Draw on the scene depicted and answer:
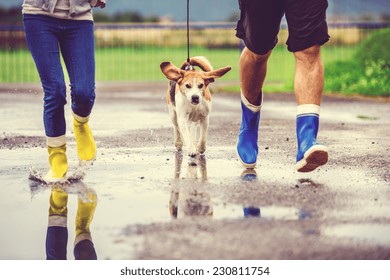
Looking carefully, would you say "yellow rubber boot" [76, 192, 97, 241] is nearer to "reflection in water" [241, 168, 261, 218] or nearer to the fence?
"reflection in water" [241, 168, 261, 218]

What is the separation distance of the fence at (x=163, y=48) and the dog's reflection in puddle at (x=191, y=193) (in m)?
8.78

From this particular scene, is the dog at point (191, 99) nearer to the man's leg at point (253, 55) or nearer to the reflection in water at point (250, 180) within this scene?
the man's leg at point (253, 55)

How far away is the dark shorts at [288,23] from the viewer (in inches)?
225

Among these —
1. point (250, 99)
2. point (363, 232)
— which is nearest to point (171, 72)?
point (250, 99)

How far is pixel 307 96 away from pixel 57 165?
5.77ft

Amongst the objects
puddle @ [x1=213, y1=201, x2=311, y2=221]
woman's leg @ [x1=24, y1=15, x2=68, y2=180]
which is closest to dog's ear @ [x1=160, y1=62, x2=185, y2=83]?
woman's leg @ [x1=24, y1=15, x2=68, y2=180]

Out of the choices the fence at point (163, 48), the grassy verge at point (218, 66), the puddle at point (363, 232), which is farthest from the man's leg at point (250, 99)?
the fence at point (163, 48)

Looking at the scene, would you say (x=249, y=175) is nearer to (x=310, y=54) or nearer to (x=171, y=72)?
(x=310, y=54)

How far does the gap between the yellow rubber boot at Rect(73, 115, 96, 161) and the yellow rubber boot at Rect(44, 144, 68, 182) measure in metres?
0.38

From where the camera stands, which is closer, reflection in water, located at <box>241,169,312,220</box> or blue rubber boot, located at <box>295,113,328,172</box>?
reflection in water, located at <box>241,169,312,220</box>

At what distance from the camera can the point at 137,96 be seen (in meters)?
13.7

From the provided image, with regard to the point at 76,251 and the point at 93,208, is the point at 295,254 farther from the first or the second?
the point at 93,208

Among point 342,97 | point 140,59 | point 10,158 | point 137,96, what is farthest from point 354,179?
point 140,59

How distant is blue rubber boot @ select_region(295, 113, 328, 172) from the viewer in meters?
5.53
